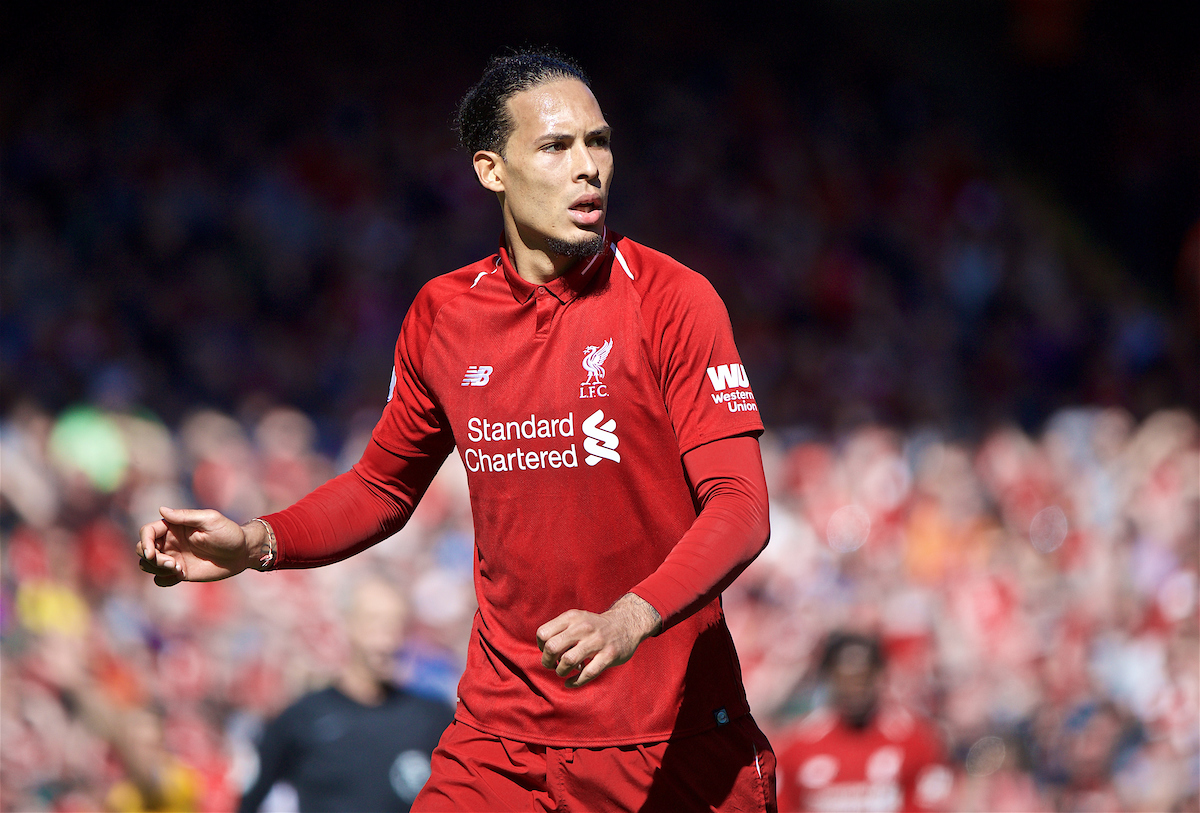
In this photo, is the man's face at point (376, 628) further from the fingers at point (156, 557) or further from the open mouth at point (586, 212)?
the open mouth at point (586, 212)

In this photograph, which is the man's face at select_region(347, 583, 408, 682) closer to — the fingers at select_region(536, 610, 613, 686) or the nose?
the nose

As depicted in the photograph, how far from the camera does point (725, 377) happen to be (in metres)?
2.68

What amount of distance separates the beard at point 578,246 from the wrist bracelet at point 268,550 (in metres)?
0.86

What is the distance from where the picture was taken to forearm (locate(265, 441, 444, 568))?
2.92 metres

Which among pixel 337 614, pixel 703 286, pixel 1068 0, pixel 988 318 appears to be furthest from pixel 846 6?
pixel 703 286

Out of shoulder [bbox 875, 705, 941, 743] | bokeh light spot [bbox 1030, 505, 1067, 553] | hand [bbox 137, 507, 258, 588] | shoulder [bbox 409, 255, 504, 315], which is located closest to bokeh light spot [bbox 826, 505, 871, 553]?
bokeh light spot [bbox 1030, 505, 1067, 553]

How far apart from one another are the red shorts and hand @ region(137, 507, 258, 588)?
639 mm

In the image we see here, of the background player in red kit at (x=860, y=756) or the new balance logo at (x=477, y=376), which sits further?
the background player in red kit at (x=860, y=756)

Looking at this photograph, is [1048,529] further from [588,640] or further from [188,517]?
[588,640]

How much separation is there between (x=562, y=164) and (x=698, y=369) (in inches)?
21.7

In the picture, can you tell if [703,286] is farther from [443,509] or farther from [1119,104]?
[1119,104]

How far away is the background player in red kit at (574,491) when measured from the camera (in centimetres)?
270

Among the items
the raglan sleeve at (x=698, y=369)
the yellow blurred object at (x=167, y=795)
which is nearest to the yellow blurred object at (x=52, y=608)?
the yellow blurred object at (x=167, y=795)

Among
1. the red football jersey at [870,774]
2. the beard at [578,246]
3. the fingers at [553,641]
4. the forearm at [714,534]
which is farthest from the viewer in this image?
the red football jersey at [870,774]
